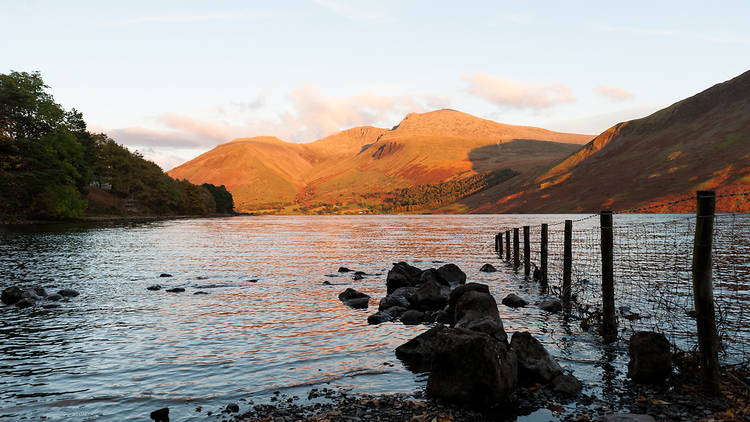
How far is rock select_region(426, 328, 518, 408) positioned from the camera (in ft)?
34.0

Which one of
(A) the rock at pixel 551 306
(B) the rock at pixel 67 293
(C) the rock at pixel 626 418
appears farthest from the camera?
(B) the rock at pixel 67 293

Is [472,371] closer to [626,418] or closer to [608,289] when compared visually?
[626,418]

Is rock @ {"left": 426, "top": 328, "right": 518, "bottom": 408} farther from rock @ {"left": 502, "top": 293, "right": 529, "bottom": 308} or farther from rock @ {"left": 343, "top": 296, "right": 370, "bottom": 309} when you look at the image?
rock @ {"left": 502, "top": 293, "right": 529, "bottom": 308}

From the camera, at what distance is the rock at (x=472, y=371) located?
10359 mm

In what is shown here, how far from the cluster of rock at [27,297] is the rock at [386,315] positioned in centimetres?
1555

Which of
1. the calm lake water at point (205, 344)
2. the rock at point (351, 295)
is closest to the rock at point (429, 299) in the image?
the calm lake water at point (205, 344)

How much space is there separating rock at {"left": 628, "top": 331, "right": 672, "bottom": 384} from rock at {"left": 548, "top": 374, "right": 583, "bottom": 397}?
1.59m

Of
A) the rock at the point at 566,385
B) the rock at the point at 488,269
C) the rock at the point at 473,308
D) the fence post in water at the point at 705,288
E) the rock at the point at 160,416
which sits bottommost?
the rock at the point at 488,269

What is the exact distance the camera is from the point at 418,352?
1396 cm

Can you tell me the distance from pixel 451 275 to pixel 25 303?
74.6ft

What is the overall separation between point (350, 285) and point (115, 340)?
1541 cm

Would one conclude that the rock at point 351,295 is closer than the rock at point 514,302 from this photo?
No

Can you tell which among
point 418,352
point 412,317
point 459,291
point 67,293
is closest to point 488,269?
point 459,291

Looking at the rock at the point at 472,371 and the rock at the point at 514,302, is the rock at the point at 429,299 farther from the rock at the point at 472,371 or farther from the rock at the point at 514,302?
the rock at the point at 472,371
